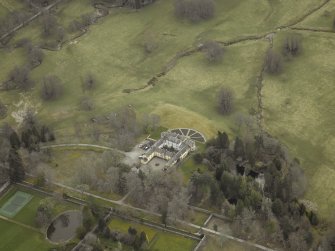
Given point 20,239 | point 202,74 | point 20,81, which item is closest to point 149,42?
point 202,74

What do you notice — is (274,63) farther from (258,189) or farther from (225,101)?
(258,189)

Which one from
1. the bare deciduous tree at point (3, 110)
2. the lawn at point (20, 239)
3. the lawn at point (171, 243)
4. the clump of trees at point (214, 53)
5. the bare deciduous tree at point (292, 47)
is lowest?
the lawn at point (20, 239)

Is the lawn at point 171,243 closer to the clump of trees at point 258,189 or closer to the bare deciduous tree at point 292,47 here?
the clump of trees at point 258,189

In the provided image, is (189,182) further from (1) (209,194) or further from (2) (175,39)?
(2) (175,39)

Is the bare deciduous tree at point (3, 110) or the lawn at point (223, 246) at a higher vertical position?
the bare deciduous tree at point (3, 110)

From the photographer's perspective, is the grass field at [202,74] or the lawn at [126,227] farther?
the grass field at [202,74]

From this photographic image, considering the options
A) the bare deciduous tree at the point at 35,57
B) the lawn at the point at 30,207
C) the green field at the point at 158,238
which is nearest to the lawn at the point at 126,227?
the green field at the point at 158,238

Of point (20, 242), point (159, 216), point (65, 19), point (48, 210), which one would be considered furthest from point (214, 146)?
point (65, 19)
